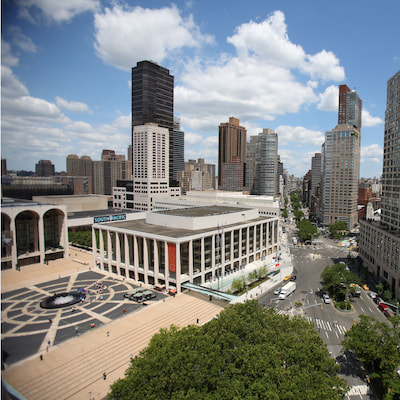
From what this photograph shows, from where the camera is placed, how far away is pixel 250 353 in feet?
103

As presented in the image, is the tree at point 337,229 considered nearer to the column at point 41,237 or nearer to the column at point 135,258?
the column at point 135,258

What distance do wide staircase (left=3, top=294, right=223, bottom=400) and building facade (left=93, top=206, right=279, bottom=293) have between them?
12597 millimetres

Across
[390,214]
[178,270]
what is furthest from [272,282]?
[390,214]

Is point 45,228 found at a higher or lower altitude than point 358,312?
higher

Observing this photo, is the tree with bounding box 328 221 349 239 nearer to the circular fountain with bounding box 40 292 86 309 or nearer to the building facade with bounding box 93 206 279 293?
the building facade with bounding box 93 206 279 293

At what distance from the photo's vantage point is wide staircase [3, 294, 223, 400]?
3338 cm

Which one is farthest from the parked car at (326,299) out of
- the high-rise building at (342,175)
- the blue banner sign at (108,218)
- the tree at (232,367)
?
the high-rise building at (342,175)

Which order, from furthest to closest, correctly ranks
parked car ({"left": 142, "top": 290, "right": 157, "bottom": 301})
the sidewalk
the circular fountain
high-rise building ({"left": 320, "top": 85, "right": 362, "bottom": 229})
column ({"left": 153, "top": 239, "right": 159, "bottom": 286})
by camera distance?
high-rise building ({"left": 320, "top": 85, "right": 362, "bottom": 229}) < the sidewalk < column ({"left": 153, "top": 239, "right": 159, "bottom": 286}) < parked car ({"left": 142, "top": 290, "right": 157, "bottom": 301}) < the circular fountain

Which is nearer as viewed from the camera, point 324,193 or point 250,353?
point 250,353

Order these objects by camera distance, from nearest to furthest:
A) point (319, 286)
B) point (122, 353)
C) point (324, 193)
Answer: point (122, 353), point (319, 286), point (324, 193)

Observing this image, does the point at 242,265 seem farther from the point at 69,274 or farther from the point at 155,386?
the point at 155,386

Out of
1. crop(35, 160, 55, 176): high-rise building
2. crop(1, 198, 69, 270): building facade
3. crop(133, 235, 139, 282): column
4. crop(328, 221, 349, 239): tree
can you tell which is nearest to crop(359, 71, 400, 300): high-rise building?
crop(328, 221, 349, 239): tree

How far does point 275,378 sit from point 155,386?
11843 millimetres

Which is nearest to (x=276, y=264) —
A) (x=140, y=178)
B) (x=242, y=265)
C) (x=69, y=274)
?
(x=242, y=265)
